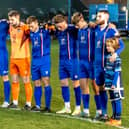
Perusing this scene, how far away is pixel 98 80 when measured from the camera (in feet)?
27.2

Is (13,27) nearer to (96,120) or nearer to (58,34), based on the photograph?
(58,34)

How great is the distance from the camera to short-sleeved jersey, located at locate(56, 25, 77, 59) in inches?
359

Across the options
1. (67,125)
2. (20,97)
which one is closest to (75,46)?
(67,125)

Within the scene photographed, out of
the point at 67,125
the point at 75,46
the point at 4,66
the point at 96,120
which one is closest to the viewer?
the point at 67,125

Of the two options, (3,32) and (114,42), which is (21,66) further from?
(114,42)

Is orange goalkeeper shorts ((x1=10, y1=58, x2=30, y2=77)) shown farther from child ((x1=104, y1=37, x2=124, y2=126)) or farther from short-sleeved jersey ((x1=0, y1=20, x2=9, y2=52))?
child ((x1=104, y1=37, x2=124, y2=126))

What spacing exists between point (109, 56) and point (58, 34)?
59.5 inches

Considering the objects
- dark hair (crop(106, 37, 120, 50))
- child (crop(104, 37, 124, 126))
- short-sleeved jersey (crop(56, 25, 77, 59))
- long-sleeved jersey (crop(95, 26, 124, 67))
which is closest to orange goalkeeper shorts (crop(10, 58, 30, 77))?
short-sleeved jersey (crop(56, 25, 77, 59))

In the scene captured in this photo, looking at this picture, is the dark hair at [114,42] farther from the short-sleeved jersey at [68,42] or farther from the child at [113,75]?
the short-sleeved jersey at [68,42]

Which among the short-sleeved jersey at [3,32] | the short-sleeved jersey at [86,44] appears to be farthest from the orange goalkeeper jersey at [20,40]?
the short-sleeved jersey at [86,44]

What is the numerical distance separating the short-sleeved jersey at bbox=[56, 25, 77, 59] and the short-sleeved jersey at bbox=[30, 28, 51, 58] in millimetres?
304

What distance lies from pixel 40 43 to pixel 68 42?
0.53 m

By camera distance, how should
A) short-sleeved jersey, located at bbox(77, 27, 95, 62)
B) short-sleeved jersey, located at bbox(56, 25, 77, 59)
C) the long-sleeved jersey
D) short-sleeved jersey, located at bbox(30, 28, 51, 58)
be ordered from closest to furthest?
the long-sleeved jersey
short-sleeved jersey, located at bbox(77, 27, 95, 62)
short-sleeved jersey, located at bbox(56, 25, 77, 59)
short-sleeved jersey, located at bbox(30, 28, 51, 58)

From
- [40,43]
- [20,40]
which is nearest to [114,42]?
[40,43]
